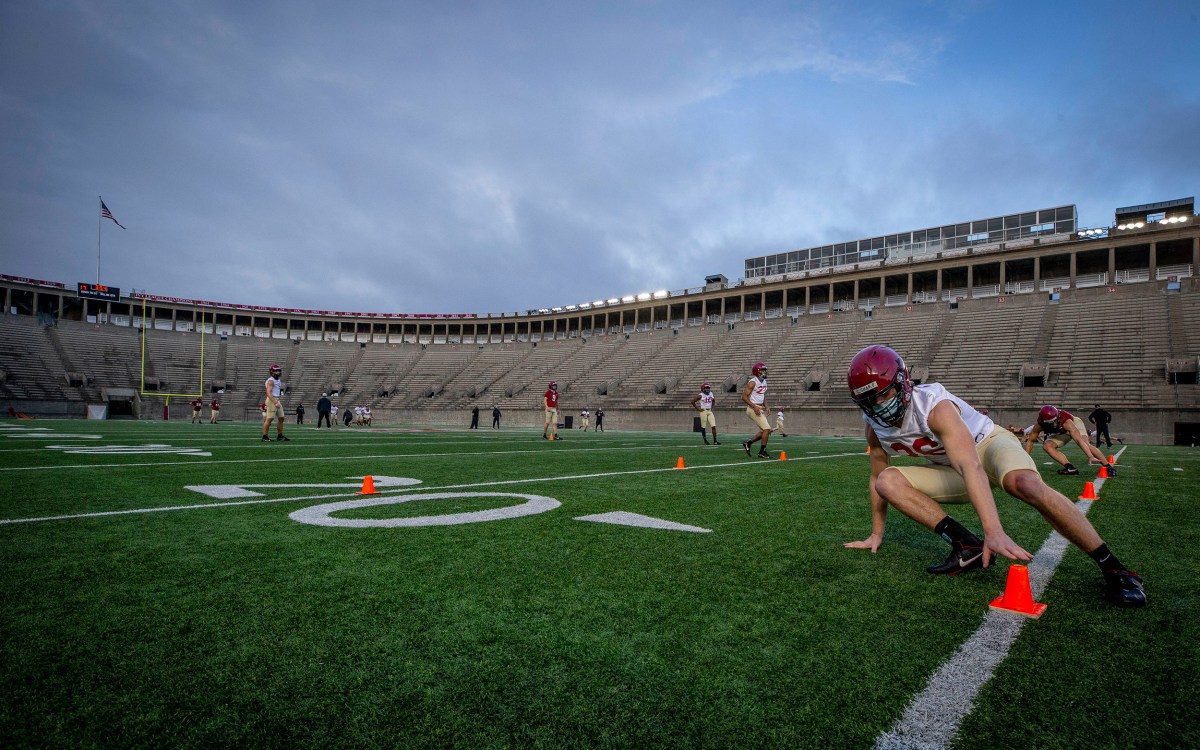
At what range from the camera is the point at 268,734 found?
1.66m

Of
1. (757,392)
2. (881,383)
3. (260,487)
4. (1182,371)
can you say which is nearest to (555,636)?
(881,383)

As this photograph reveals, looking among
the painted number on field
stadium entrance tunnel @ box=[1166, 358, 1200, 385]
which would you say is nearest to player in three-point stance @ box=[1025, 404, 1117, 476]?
the painted number on field

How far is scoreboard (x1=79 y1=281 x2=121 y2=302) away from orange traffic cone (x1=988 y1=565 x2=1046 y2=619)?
2852 inches

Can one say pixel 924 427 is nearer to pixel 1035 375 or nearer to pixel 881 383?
pixel 881 383

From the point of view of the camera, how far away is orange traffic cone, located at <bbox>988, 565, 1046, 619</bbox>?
2832 mm

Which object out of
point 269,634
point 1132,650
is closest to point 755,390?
point 1132,650

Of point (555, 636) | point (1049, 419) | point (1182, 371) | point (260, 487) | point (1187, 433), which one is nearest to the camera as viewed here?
point (555, 636)

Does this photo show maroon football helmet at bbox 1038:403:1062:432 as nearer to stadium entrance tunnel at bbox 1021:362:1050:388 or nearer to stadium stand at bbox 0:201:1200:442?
stadium stand at bbox 0:201:1200:442

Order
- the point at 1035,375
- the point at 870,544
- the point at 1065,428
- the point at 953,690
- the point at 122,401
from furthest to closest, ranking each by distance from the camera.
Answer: the point at 122,401 < the point at 1035,375 < the point at 1065,428 < the point at 870,544 < the point at 953,690

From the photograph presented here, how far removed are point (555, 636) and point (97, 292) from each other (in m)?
72.2

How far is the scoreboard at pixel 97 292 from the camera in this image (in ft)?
186

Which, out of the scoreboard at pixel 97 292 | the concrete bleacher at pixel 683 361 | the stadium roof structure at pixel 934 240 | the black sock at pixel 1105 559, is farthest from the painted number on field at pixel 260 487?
the scoreboard at pixel 97 292

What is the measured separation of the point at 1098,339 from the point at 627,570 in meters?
40.6

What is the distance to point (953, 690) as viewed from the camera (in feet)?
6.56
